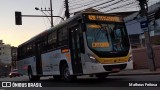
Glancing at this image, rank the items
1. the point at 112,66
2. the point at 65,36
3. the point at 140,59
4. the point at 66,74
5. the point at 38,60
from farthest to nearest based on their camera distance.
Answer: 1. the point at 140,59
2. the point at 38,60
3. the point at 66,74
4. the point at 65,36
5. the point at 112,66

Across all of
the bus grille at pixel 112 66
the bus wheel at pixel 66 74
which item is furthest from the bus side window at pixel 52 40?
the bus grille at pixel 112 66

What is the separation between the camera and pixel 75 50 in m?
16.8

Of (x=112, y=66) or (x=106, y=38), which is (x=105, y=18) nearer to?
(x=106, y=38)

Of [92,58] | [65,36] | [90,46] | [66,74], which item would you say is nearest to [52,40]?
[65,36]

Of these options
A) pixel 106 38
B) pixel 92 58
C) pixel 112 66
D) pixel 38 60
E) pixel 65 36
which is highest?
pixel 65 36

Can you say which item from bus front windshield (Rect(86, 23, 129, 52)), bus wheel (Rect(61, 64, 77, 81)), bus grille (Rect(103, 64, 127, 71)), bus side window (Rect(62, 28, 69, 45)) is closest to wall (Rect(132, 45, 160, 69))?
bus wheel (Rect(61, 64, 77, 81))

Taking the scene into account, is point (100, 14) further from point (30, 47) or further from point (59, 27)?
point (30, 47)

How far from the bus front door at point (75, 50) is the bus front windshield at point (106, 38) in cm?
93

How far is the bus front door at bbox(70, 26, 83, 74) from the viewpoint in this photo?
16.4 m

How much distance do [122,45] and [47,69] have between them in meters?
6.69

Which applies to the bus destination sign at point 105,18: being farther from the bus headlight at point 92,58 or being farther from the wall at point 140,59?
the wall at point 140,59

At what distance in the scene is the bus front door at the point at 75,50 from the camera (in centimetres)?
1638

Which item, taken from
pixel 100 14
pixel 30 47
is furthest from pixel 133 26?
pixel 100 14

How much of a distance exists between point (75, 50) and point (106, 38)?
187 cm
